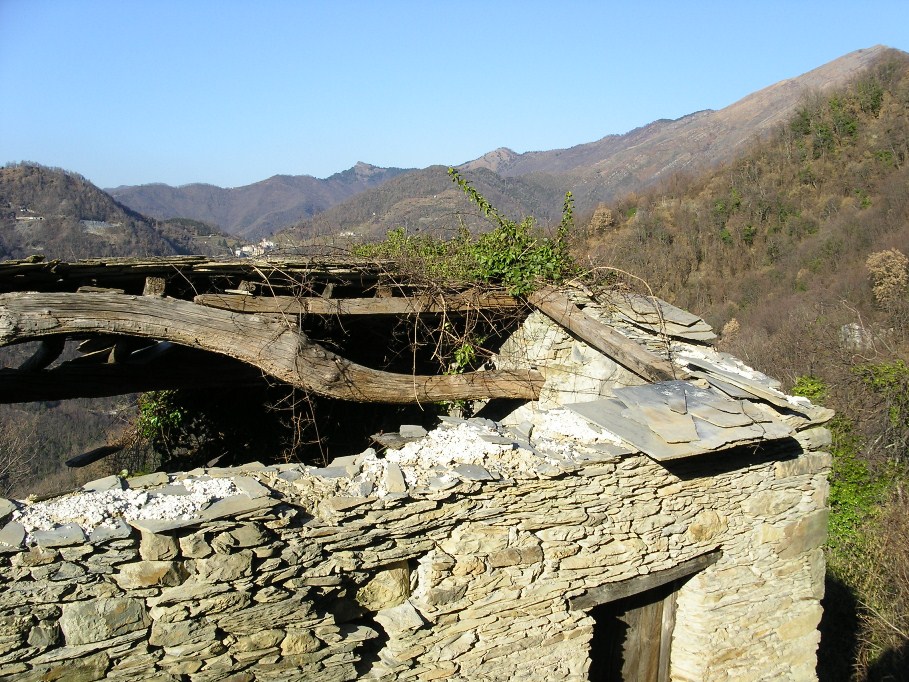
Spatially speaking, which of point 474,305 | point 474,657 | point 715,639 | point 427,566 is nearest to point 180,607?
point 427,566

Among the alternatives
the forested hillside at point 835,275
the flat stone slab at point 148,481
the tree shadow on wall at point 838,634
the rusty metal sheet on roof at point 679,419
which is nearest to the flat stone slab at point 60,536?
the flat stone slab at point 148,481

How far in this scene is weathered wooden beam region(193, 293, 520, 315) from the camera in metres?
4.65

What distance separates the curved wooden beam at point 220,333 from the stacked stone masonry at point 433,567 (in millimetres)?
853

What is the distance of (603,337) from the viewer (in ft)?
17.7

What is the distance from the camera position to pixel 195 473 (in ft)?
12.1

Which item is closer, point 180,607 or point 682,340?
point 180,607

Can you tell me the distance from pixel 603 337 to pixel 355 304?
78.9 inches

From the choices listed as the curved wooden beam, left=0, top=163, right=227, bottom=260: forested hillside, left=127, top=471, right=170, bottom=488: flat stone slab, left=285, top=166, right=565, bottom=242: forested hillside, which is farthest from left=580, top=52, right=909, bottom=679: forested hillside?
left=0, top=163, right=227, bottom=260: forested hillside

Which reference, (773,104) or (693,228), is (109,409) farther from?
(773,104)

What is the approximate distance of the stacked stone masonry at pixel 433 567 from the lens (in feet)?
10.0

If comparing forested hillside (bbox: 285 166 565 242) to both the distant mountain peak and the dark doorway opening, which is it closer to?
the dark doorway opening

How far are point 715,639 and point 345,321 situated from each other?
3927 mm

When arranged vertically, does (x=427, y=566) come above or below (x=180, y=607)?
below

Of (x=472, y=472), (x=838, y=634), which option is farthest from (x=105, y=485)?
(x=838, y=634)
